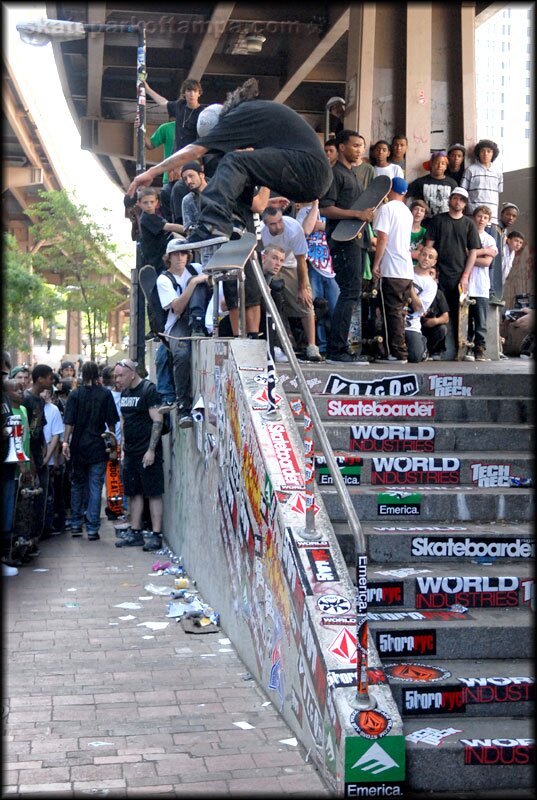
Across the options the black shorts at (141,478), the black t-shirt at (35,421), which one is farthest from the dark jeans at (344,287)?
the black t-shirt at (35,421)

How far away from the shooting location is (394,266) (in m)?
9.41

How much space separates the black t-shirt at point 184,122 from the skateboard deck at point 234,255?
13.7ft

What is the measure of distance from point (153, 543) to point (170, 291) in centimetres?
297

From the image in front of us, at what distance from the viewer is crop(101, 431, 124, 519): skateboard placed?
11.8 meters

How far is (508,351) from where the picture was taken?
14.8 m

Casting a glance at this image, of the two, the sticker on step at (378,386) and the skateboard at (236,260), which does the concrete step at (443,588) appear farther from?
the skateboard at (236,260)

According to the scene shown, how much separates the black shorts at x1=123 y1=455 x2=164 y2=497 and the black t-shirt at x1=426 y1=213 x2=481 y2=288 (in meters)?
4.01

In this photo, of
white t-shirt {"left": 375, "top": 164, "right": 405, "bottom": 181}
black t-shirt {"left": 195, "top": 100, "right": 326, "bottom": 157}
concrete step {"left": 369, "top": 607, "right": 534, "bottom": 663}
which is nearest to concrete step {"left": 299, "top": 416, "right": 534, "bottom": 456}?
concrete step {"left": 369, "top": 607, "right": 534, "bottom": 663}

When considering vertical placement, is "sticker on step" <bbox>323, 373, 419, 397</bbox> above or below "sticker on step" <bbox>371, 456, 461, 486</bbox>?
above

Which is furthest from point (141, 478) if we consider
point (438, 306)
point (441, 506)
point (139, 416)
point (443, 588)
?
point (443, 588)

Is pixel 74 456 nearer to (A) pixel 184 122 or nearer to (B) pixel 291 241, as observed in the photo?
(A) pixel 184 122

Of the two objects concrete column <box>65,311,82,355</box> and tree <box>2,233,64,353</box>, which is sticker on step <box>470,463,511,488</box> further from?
concrete column <box>65,311,82,355</box>

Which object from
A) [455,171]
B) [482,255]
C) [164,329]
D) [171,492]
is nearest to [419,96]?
[455,171]

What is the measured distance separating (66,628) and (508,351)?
30.8 feet
